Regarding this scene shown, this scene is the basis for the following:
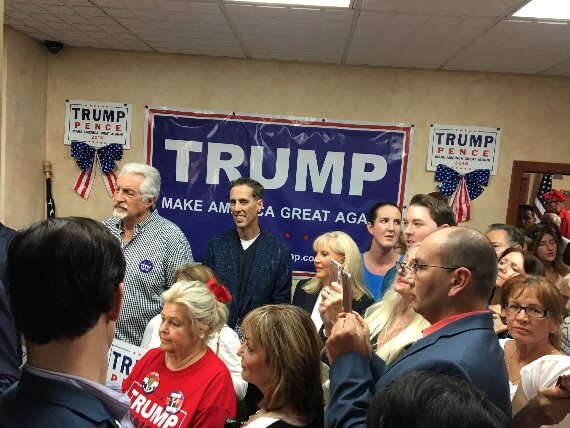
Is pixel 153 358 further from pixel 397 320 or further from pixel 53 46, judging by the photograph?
pixel 53 46

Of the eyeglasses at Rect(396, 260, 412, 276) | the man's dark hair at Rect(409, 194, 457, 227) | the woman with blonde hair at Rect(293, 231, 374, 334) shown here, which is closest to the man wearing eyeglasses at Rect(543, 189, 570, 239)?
the man's dark hair at Rect(409, 194, 457, 227)

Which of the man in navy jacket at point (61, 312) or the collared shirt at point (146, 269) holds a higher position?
the man in navy jacket at point (61, 312)

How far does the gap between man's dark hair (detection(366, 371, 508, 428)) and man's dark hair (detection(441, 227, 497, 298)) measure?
2.17ft

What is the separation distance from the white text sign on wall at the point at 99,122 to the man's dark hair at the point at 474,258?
13.2 ft

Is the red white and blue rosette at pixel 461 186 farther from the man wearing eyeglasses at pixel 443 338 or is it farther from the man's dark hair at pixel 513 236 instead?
the man wearing eyeglasses at pixel 443 338

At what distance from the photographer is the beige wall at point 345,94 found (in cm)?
469

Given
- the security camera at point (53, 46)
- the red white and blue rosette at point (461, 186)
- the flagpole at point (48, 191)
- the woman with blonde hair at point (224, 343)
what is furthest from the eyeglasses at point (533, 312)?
the security camera at point (53, 46)

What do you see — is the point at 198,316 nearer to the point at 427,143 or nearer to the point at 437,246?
the point at 437,246

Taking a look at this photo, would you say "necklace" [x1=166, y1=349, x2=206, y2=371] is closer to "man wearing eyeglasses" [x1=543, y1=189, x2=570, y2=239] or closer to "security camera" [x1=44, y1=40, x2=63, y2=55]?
"security camera" [x1=44, y1=40, x2=63, y2=55]

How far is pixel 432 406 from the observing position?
2.62 feet

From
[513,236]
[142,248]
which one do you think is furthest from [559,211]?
[142,248]

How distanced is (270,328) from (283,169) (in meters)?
3.24

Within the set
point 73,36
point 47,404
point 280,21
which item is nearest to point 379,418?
point 47,404

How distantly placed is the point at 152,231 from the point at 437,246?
2.06 metres
